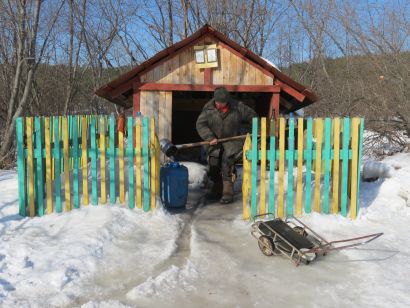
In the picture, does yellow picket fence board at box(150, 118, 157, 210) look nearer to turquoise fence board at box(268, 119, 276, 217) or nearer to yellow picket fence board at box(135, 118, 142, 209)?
yellow picket fence board at box(135, 118, 142, 209)

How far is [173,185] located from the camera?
6496mm

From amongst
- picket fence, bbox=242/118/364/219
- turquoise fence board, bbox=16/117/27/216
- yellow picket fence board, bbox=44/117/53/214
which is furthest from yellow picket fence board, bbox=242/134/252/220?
turquoise fence board, bbox=16/117/27/216

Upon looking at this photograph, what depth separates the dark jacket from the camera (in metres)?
6.97

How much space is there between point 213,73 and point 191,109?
4223 mm

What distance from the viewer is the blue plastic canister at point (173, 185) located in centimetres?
648

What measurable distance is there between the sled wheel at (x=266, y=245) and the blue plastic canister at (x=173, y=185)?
7.20ft

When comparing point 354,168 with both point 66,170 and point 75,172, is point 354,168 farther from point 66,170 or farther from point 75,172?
point 66,170

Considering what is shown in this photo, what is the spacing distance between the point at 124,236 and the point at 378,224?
3.38 metres

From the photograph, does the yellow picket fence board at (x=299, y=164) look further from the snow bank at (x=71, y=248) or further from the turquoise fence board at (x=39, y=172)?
the turquoise fence board at (x=39, y=172)

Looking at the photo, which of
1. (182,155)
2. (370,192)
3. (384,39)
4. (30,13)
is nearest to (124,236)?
(370,192)

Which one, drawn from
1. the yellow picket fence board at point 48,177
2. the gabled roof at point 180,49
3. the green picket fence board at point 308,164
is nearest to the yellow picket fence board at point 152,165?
the yellow picket fence board at point 48,177

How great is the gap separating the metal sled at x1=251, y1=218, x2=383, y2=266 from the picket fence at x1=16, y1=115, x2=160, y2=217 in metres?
1.92

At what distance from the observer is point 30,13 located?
1148 centimetres

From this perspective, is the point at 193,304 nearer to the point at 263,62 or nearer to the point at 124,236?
the point at 124,236
